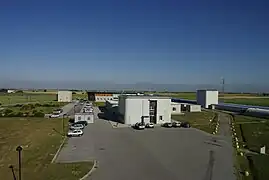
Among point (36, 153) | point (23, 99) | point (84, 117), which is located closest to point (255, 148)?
point (36, 153)

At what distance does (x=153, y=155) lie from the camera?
67.5ft

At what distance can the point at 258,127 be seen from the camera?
119 ft

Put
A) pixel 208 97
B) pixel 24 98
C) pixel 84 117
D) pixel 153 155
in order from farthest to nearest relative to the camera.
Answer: pixel 24 98
pixel 208 97
pixel 84 117
pixel 153 155

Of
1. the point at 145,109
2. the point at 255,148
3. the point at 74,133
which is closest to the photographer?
the point at 255,148

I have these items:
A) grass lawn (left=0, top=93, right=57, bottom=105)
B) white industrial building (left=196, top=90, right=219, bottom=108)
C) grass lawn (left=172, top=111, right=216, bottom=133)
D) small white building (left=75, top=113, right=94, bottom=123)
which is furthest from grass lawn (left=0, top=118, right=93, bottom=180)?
grass lawn (left=0, top=93, right=57, bottom=105)

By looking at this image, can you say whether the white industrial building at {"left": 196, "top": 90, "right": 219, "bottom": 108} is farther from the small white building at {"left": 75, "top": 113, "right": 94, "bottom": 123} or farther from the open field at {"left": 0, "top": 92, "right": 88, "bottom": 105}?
the open field at {"left": 0, "top": 92, "right": 88, "bottom": 105}

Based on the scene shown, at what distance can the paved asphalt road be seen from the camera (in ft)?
53.2

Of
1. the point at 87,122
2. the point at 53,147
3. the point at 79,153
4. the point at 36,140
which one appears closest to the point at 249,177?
the point at 79,153

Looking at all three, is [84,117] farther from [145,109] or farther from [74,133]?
[74,133]

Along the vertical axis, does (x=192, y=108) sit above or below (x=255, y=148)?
above

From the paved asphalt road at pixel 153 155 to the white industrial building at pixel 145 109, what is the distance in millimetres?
6208

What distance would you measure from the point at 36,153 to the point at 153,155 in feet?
27.8

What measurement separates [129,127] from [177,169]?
1860 centimetres

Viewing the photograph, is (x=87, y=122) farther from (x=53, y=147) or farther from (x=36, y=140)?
(x=53, y=147)
